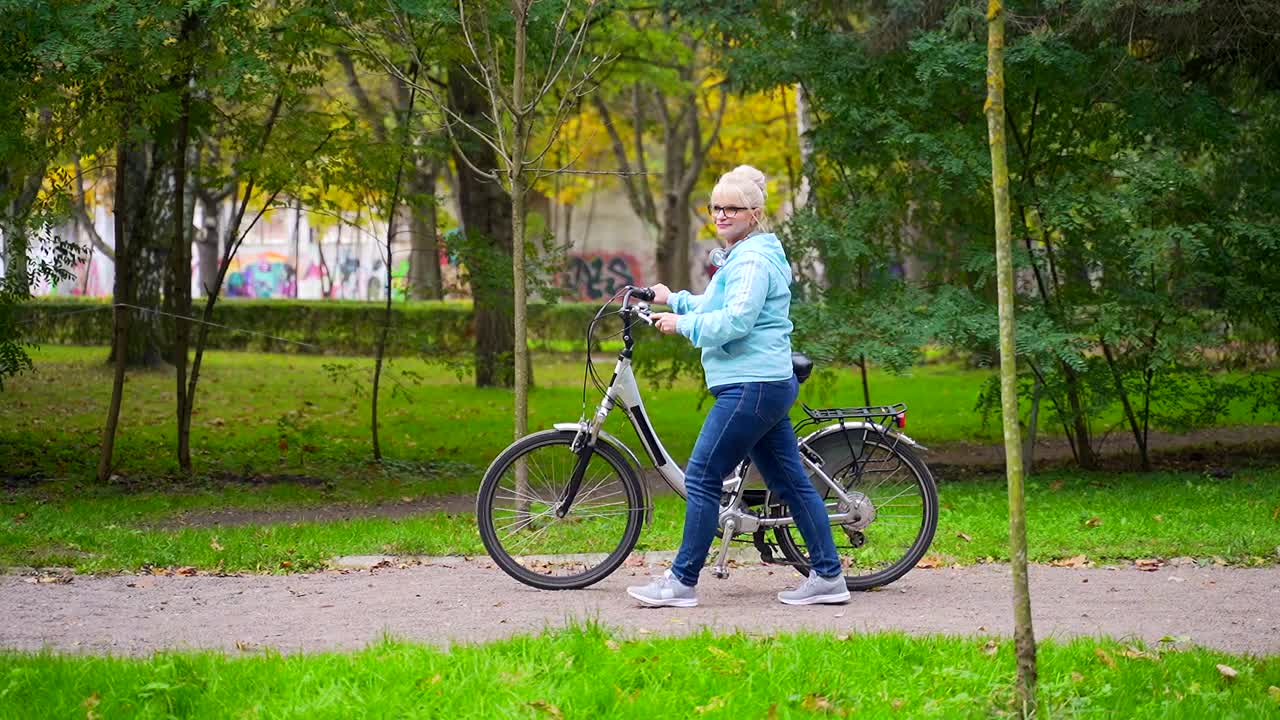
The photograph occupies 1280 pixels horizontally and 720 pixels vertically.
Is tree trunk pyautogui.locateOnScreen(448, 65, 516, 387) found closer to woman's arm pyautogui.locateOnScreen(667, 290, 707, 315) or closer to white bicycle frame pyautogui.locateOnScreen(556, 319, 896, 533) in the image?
white bicycle frame pyautogui.locateOnScreen(556, 319, 896, 533)

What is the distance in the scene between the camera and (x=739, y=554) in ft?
26.2

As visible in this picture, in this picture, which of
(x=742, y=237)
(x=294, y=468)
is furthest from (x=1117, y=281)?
(x=294, y=468)

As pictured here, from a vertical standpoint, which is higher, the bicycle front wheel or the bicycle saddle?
the bicycle saddle

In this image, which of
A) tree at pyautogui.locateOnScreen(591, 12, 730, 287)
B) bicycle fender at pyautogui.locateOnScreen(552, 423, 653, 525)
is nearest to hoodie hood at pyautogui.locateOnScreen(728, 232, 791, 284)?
bicycle fender at pyautogui.locateOnScreen(552, 423, 653, 525)

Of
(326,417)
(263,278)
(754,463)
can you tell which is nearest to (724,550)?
(754,463)

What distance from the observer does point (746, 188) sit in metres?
6.21

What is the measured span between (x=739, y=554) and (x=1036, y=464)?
272 inches

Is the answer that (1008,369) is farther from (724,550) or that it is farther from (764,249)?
(724,550)

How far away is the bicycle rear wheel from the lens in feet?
22.7

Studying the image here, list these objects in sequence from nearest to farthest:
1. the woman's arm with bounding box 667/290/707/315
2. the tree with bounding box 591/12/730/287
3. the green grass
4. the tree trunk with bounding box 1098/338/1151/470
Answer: the green grass, the woman's arm with bounding box 667/290/707/315, the tree trunk with bounding box 1098/338/1151/470, the tree with bounding box 591/12/730/287

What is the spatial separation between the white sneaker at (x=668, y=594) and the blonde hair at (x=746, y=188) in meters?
1.57

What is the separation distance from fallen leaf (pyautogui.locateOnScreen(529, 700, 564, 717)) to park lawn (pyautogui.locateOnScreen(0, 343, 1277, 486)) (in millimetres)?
6535

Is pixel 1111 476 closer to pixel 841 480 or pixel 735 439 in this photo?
pixel 841 480

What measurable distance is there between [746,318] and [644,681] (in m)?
1.71
